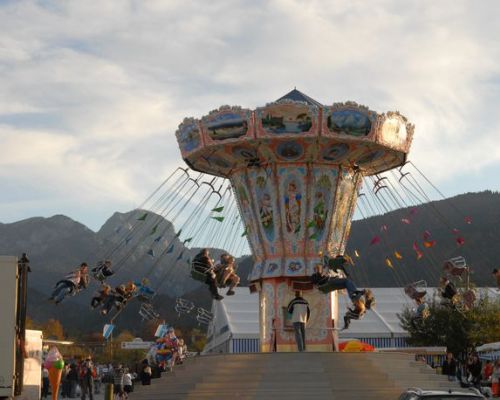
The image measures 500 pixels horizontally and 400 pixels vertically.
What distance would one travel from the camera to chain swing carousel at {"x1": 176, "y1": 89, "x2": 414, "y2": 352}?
83.6ft

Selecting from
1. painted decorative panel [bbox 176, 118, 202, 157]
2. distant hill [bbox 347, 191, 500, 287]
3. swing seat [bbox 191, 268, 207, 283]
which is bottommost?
swing seat [bbox 191, 268, 207, 283]

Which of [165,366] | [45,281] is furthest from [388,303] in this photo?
[45,281]

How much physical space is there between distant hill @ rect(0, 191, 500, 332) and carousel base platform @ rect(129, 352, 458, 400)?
63.4m

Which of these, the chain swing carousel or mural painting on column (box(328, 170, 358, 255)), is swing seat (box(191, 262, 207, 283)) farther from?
mural painting on column (box(328, 170, 358, 255))

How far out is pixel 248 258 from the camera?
466ft

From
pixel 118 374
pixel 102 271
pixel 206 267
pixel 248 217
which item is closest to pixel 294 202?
pixel 248 217

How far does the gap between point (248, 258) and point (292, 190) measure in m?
116

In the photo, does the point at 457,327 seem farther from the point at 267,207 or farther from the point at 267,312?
the point at 267,207

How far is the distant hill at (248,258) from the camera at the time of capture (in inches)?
4710

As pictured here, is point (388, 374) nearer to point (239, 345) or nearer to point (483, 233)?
point (239, 345)

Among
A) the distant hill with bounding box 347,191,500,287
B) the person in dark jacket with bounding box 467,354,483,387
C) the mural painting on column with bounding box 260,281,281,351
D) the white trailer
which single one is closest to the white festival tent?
the person in dark jacket with bounding box 467,354,483,387

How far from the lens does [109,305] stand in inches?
1020

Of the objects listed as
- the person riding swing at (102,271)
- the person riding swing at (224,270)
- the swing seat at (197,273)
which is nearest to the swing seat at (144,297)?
the person riding swing at (102,271)

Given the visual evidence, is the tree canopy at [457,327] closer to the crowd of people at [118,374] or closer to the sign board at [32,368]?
the crowd of people at [118,374]
